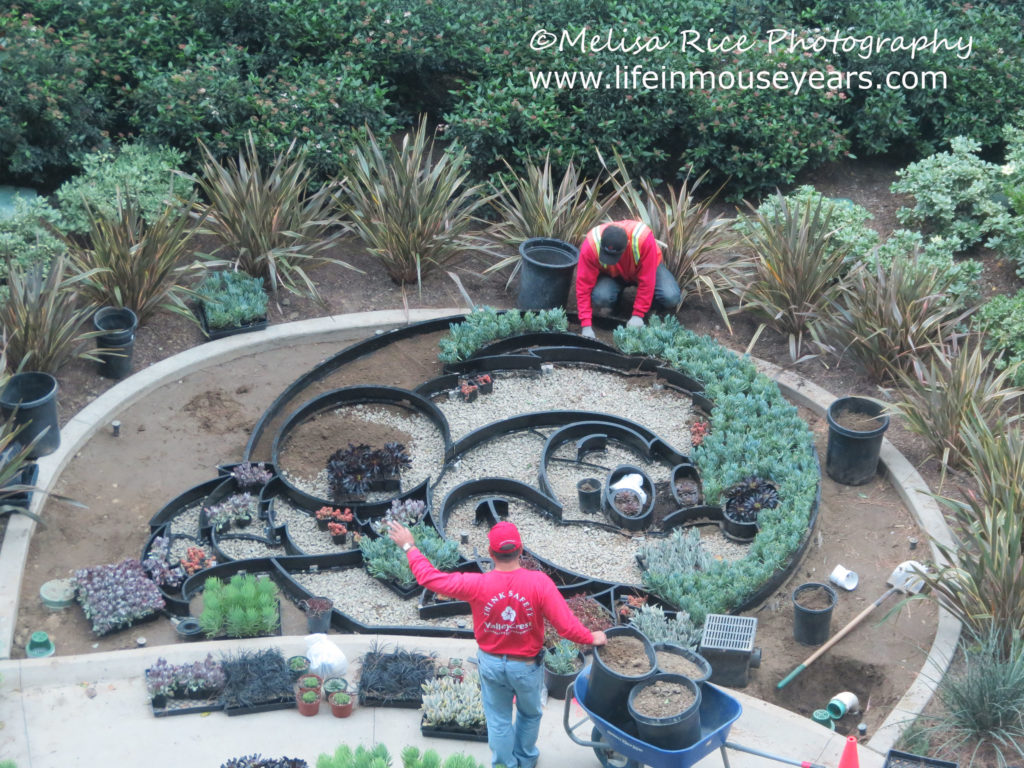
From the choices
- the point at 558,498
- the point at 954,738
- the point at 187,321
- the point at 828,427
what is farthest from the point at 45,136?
the point at 954,738

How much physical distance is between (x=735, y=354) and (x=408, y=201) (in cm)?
310

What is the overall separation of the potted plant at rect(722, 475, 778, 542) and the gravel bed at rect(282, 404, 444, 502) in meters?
2.04

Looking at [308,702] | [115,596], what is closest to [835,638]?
[308,702]

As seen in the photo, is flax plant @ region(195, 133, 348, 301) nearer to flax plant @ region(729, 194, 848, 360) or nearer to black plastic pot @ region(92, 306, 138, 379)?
black plastic pot @ region(92, 306, 138, 379)

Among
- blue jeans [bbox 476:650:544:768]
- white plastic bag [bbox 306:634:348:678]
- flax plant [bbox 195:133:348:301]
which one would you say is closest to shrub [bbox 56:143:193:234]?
flax plant [bbox 195:133:348:301]

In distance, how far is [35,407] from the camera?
7.87 m

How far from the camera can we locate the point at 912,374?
29.9ft

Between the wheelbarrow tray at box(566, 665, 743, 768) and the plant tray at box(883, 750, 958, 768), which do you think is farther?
the plant tray at box(883, 750, 958, 768)

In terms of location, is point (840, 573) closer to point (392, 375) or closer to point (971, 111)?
point (392, 375)

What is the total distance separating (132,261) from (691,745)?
589 cm

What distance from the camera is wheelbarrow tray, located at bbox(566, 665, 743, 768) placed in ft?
17.4

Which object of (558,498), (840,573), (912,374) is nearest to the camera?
(840,573)

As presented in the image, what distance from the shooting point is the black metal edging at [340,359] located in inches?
340

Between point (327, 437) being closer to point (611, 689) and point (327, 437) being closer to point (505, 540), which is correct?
point (505, 540)
